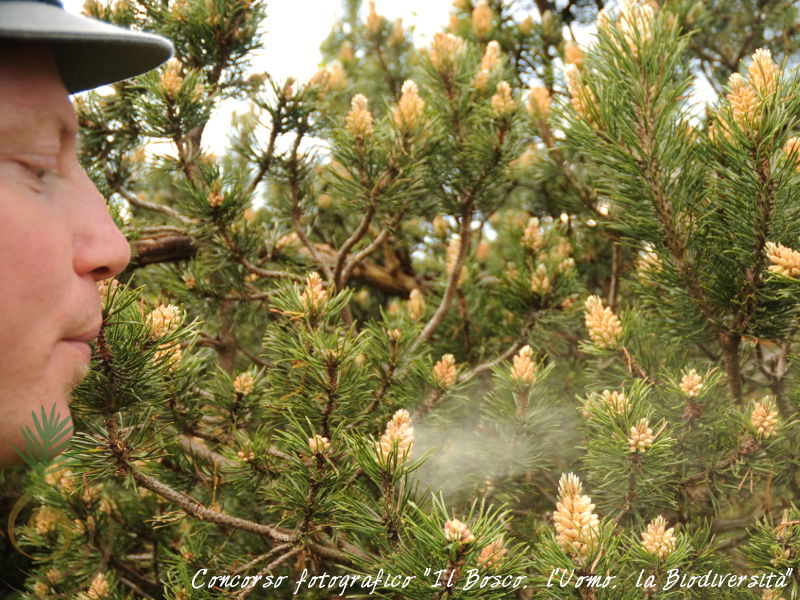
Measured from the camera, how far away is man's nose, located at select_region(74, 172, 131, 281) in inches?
20.3

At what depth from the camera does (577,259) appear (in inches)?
51.2

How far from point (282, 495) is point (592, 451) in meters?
0.35

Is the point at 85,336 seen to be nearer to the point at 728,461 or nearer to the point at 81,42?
the point at 81,42

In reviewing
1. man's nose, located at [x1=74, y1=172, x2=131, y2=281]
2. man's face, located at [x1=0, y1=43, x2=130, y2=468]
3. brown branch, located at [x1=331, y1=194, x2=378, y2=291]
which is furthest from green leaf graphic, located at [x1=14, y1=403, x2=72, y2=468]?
brown branch, located at [x1=331, y1=194, x2=378, y2=291]

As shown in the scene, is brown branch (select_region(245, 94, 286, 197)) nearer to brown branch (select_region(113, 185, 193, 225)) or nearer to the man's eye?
brown branch (select_region(113, 185, 193, 225))

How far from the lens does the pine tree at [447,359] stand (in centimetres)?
66

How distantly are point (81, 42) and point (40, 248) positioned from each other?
0.16 m

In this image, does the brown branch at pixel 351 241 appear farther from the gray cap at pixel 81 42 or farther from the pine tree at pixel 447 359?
the gray cap at pixel 81 42

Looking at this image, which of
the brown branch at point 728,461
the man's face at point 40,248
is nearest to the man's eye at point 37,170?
the man's face at point 40,248

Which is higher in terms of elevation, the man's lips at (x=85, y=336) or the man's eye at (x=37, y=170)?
the man's eye at (x=37, y=170)

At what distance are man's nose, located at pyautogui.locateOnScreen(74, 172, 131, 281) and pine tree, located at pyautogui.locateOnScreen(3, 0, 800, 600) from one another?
0.27 ft

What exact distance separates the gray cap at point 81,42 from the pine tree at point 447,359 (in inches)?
7.5

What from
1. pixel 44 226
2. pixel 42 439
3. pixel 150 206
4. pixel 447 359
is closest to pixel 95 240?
pixel 44 226

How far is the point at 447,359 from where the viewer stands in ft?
2.83
